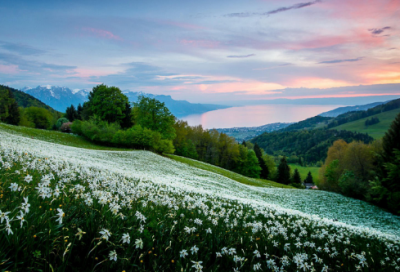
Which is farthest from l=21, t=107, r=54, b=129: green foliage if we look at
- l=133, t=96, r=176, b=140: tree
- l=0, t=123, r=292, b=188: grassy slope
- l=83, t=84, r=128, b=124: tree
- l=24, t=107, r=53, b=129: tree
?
l=133, t=96, r=176, b=140: tree

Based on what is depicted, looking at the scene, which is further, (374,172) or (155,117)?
(155,117)

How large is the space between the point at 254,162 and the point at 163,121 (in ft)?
159

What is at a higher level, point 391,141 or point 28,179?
point 391,141

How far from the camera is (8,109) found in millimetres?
91250

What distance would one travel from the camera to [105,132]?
54.3 metres

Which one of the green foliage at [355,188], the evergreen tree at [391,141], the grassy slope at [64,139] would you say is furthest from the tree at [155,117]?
the evergreen tree at [391,141]

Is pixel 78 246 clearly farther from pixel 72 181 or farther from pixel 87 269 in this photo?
pixel 72 181

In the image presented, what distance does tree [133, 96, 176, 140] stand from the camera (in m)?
59.1

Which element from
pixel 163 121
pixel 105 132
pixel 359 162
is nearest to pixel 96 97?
pixel 105 132

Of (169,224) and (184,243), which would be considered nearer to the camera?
(184,243)

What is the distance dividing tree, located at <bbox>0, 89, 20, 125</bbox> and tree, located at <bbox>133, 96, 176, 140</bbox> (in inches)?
2861

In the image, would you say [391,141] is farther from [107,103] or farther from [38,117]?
[38,117]

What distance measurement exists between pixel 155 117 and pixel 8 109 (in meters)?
81.7

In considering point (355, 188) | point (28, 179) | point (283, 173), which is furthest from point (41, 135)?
point (283, 173)
